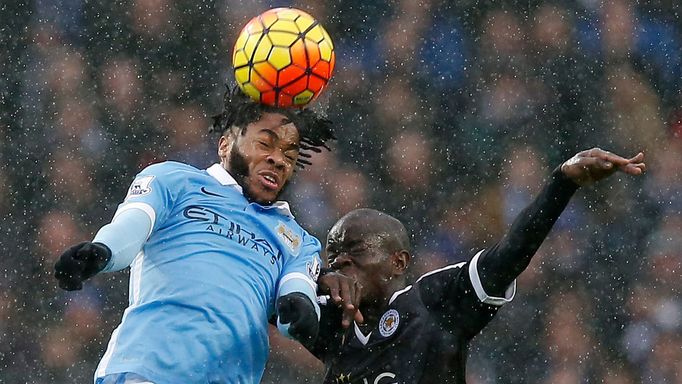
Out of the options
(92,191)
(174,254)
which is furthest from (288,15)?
(92,191)

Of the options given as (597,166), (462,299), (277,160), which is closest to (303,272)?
(277,160)

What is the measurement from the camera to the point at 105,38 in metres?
6.88

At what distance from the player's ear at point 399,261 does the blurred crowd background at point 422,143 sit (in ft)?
6.65

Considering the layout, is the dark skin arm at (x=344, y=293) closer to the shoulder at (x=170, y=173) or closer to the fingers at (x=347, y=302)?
the fingers at (x=347, y=302)

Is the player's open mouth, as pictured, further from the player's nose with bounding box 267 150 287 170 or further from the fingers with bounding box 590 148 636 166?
the fingers with bounding box 590 148 636 166

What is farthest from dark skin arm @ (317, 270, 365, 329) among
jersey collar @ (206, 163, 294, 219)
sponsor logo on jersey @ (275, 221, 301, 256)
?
jersey collar @ (206, 163, 294, 219)

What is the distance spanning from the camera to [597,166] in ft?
11.8

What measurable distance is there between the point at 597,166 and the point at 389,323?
40.4 inches

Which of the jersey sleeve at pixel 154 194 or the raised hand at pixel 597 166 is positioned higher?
the jersey sleeve at pixel 154 194

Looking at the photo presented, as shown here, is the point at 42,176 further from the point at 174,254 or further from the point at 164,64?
the point at 174,254

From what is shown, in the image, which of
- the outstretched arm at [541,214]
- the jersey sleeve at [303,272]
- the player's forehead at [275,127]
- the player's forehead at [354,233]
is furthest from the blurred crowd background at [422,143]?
the player's forehead at [275,127]

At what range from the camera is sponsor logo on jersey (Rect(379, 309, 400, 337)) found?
4230mm

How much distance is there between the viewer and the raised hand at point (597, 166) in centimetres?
351

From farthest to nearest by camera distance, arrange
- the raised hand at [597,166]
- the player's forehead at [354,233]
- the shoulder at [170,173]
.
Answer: the player's forehead at [354,233] < the shoulder at [170,173] < the raised hand at [597,166]
